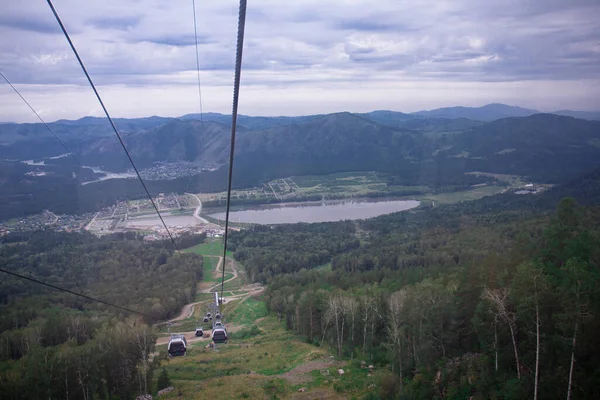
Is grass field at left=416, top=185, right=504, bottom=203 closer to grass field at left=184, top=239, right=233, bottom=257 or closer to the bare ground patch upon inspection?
grass field at left=184, top=239, right=233, bottom=257

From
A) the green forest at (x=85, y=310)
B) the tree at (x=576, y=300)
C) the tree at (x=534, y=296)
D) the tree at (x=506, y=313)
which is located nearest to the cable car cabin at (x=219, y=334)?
the green forest at (x=85, y=310)

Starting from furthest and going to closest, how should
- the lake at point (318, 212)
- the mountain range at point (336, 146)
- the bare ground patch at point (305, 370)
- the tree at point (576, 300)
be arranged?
the mountain range at point (336, 146) < the lake at point (318, 212) < the bare ground patch at point (305, 370) < the tree at point (576, 300)

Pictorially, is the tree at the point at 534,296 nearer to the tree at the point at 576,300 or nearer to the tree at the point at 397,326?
the tree at the point at 576,300

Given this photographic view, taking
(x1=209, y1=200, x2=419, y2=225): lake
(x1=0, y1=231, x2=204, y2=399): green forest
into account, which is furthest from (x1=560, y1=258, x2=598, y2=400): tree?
(x1=209, y1=200, x2=419, y2=225): lake

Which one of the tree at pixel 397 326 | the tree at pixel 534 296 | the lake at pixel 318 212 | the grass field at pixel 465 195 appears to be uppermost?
the tree at pixel 534 296

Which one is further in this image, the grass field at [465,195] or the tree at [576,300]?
the grass field at [465,195]

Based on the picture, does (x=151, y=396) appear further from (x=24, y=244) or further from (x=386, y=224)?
(x=386, y=224)

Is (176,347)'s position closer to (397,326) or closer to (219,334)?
(219,334)
